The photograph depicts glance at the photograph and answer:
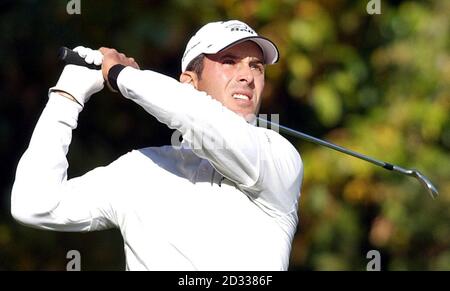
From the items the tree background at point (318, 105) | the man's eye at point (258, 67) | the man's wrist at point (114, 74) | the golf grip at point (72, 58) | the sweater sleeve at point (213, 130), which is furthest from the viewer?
the tree background at point (318, 105)

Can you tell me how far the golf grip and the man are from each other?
1 cm

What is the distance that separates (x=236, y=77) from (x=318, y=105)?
2.39 m

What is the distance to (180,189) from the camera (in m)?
2.83

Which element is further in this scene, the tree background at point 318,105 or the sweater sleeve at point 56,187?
the tree background at point 318,105

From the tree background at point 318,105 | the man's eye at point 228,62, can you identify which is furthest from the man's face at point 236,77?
the tree background at point 318,105

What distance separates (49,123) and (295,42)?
258cm

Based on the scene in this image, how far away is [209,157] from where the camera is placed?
278 centimetres

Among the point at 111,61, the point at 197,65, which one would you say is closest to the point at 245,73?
the point at 197,65

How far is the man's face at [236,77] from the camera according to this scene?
2992 millimetres

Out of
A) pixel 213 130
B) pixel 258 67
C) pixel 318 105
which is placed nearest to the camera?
pixel 213 130

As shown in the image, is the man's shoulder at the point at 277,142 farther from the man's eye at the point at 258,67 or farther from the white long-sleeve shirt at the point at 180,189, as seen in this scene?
the man's eye at the point at 258,67

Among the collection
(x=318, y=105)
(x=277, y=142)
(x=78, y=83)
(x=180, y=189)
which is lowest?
(x=180, y=189)

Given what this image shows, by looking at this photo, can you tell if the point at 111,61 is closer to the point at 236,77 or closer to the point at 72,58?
the point at 72,58
